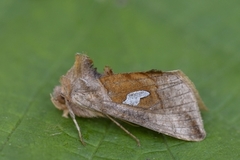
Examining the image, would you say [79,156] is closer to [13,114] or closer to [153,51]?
[13,114]

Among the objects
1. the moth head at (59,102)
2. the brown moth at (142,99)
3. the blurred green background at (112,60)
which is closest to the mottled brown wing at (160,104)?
the brown moth at (142,99)

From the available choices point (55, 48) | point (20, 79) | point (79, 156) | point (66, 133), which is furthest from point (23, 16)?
point (79, 156)

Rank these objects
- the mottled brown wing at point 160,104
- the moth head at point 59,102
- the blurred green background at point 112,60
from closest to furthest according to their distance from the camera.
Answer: the blurred green background at point 112,60 < the mottled brown wing at point 160,104 < the moth head at point 59,102

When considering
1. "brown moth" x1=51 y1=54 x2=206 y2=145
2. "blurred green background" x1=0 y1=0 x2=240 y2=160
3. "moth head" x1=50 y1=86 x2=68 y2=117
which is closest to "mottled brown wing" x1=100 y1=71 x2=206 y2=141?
"brown moth" x1=51 y1=54 x2=206 y2=145

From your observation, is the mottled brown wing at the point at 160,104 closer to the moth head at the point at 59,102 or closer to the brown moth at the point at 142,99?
the brown moth at the point at 142,99

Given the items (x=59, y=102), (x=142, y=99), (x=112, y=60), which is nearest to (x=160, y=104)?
(x=142, y=99)

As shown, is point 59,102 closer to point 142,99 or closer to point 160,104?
point 142,99
